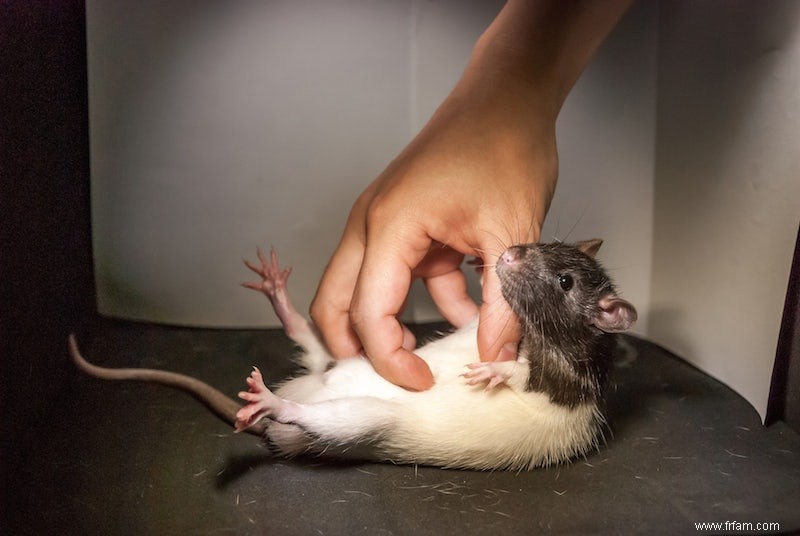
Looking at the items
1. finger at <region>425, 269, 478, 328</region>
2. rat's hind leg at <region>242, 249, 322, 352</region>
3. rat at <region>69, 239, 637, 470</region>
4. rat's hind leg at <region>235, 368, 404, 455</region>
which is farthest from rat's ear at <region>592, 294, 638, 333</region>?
rat's hind leg at <region>242, 249, 322, 352</region>

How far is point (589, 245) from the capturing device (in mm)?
1336

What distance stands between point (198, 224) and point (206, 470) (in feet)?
1.32

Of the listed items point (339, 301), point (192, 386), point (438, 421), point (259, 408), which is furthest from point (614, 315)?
point (192, 386)

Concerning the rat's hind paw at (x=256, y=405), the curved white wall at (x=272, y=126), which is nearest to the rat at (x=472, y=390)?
the rat's hind paw at (x=256, y=405)

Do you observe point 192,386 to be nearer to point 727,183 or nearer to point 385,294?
point 385,294

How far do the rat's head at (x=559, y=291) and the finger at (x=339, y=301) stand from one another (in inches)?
10.3

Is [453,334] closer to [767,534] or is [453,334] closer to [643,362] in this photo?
[643,362]

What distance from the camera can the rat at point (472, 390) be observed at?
1.12 meters

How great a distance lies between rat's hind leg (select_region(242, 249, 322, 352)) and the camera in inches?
53.5

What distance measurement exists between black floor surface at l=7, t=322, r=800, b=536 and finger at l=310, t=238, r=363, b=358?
197 mm

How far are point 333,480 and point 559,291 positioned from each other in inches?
21.0

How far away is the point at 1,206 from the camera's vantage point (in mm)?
834

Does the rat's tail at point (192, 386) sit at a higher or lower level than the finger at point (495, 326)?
lower

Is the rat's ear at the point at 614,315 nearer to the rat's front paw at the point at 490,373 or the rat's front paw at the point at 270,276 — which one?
the rat's front paw at the point at 490,373
